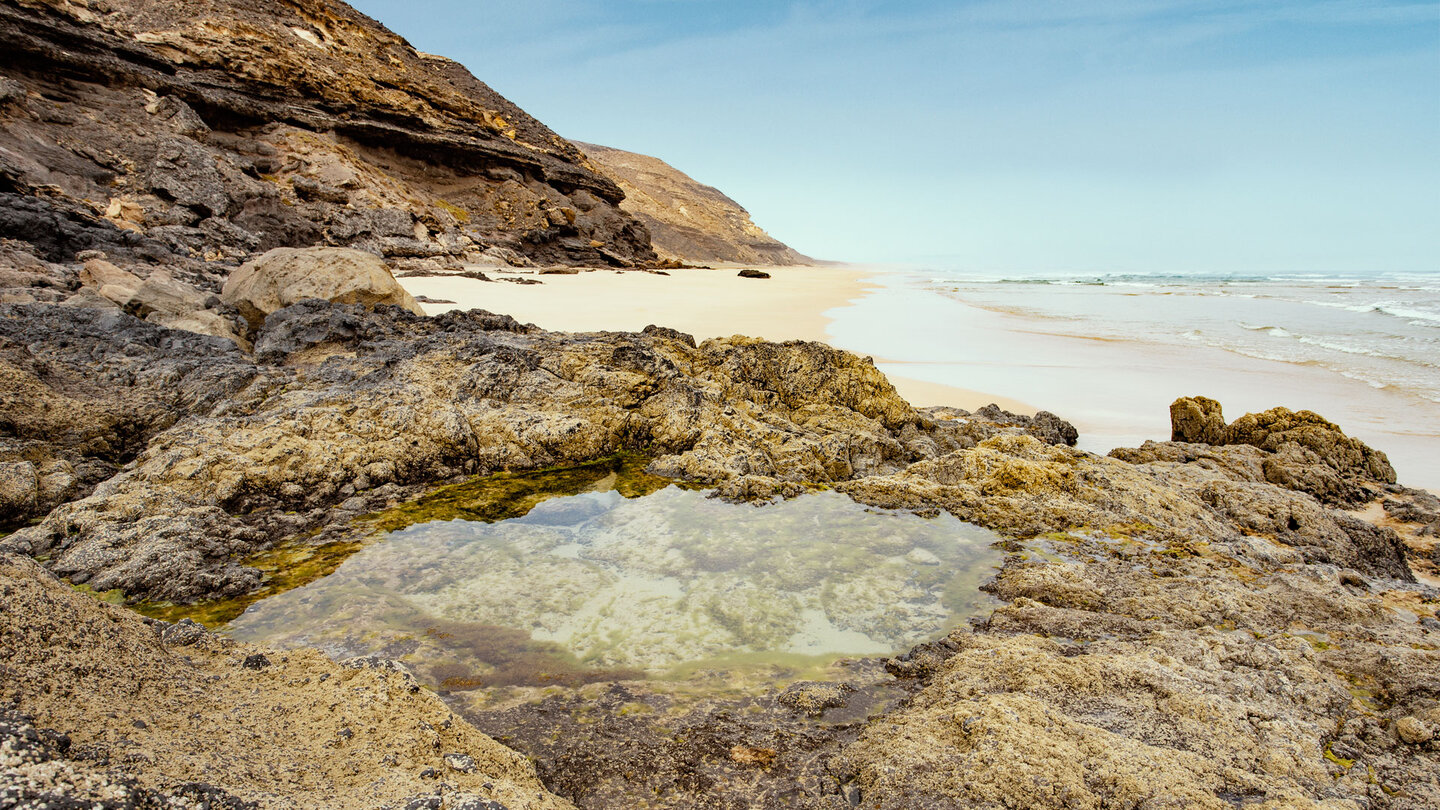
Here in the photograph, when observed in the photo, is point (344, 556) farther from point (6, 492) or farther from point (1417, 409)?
point (1417, 409)

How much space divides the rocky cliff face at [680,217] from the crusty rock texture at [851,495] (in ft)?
129

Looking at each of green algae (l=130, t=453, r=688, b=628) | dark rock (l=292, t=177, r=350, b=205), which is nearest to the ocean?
green algae (l=130, t=453, r=688, b=628)

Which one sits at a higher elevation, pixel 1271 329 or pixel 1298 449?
pixel 1271 329

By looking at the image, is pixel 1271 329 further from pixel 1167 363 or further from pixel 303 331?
pixel 303 331

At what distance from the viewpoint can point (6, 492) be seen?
2.96 m

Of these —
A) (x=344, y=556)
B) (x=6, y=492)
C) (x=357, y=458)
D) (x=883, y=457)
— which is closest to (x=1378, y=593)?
(x=883, y=457)

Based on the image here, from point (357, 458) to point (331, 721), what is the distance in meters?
2.35

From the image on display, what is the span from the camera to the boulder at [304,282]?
615 centimetres

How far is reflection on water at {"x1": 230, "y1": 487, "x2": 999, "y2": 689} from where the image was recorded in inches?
92.7

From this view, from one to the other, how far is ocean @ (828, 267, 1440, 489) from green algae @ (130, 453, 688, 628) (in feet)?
13.4

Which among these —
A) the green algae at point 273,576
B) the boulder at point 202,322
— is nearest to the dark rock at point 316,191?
the boulder at point 202,322

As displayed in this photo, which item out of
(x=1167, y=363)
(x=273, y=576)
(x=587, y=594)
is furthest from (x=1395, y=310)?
(x=273, y=576)

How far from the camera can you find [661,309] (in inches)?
505

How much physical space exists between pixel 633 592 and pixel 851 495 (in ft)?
5.17
